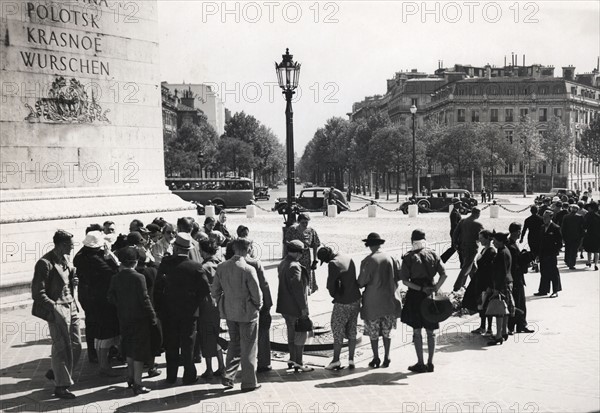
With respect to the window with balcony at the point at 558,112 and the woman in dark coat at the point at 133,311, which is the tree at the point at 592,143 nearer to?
the window with balcony at the point at 558,112

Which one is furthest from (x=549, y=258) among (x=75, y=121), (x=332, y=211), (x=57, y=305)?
(x=332, y=211)

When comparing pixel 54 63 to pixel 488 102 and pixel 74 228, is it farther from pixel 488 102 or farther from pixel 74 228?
pixel 488 102

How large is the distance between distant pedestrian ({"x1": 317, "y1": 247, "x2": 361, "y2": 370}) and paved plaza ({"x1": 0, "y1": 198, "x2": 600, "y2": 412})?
1.20 feet

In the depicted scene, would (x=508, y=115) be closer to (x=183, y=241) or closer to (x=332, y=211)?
(x=332, y=211)

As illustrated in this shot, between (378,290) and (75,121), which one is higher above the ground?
(75,121)

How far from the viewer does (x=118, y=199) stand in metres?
15.7

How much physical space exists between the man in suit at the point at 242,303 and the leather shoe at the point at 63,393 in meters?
1.74

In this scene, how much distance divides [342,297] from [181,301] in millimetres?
2015

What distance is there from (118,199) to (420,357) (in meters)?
9.37

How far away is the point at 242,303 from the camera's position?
787 cm

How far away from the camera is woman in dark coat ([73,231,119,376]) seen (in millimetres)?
8562

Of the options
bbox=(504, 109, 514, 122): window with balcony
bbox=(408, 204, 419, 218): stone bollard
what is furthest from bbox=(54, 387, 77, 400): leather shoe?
bbox=(504, 109, 514, 122): window with balcony

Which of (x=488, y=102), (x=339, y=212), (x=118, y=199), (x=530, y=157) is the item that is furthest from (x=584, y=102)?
(x=118, y=199)

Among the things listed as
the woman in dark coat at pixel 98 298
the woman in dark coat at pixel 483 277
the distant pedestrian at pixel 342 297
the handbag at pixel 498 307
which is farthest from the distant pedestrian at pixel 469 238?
the woman in dark coat at pixel 98 298
